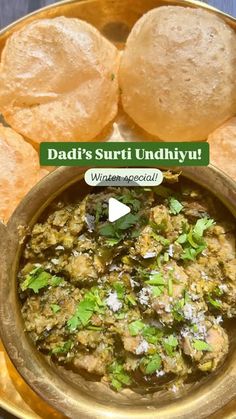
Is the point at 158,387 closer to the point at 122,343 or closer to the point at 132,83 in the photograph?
the point at 122,343

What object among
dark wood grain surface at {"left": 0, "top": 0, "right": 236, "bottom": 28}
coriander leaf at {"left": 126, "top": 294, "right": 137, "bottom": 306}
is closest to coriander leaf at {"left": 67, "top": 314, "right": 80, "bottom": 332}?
coriander leaf at {"left": 126, "top": 294, "right": 137, "bottom": 306}

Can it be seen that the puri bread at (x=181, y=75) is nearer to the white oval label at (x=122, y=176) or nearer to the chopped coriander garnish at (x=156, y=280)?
the white oval label at (x=122, y=176)

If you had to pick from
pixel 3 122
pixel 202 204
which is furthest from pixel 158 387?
pixel 3 122

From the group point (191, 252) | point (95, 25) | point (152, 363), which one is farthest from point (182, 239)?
point (95, 25)

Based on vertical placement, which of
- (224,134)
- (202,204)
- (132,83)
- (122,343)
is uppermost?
(132,83)

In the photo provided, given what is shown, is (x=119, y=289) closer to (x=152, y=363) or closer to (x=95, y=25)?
(x=152, y=363)
